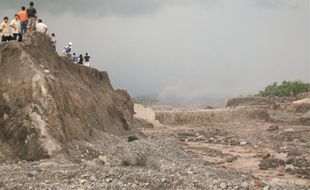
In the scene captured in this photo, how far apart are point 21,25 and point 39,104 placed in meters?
6.40

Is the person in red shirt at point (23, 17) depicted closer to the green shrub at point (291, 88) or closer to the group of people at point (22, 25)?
the group of people at point (22, 25)

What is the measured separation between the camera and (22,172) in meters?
16.0

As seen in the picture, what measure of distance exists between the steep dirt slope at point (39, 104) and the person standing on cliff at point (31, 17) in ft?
2.70

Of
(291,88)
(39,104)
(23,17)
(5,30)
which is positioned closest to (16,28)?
(5,30)

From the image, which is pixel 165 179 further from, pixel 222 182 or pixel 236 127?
pixel 236 127

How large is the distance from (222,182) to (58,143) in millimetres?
6852

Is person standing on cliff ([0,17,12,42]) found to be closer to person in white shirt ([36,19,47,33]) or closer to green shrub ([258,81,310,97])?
person in white shirt ([36,19,47,33])

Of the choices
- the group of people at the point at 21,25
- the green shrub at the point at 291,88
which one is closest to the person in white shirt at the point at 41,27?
the group of people at the point at 21,25

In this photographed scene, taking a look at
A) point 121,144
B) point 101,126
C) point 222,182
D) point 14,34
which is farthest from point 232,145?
point 222,182

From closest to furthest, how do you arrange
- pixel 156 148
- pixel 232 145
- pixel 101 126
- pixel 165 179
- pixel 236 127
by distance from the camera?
pixel 165 179 < pixel 156 148 < pixel 101 126 < pixel 232 145 < pixel 236 127

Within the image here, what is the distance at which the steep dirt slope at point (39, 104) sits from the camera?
19.0 m

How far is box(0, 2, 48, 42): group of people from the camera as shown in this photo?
23.6m

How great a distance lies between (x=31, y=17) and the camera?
81.8ft

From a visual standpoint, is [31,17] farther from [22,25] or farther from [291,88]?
[291,88]
